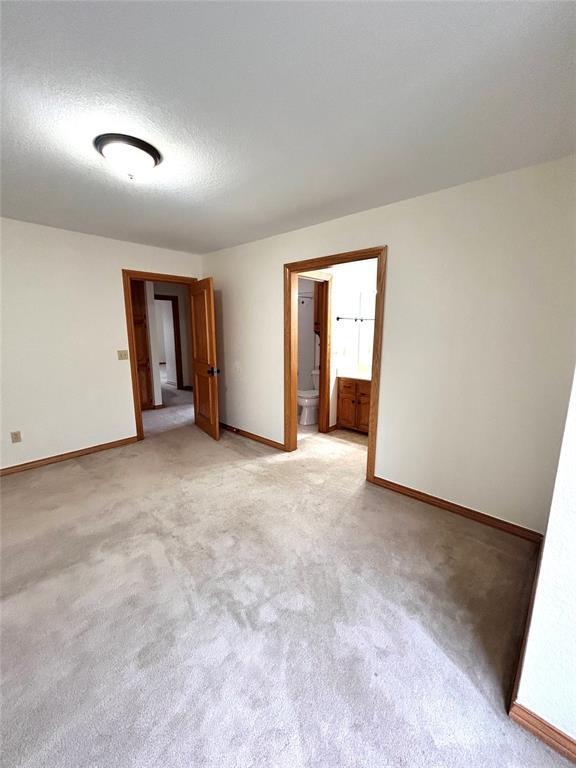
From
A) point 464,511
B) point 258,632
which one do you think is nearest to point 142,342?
point 258,632

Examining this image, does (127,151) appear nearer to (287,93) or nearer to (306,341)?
(287,93)

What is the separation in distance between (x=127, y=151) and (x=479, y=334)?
2.45m

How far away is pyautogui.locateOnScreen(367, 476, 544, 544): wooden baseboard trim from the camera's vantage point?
2149mm

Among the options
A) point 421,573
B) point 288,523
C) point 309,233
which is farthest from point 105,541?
point 309,233

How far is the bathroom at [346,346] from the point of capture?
13.4 ft

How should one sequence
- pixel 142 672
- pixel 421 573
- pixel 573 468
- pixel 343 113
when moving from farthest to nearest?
pixel 421 573 → pixel 343 113 → pixel 142 672 → pixel 573 468

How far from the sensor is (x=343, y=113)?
1.46 m

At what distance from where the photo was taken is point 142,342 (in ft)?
18.2

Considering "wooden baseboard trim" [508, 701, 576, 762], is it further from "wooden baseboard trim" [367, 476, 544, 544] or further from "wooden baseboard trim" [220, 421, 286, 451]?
"wooden baseboard trim" [220, 421, 286, 451]

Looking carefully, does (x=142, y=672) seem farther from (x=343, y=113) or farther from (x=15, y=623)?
(x=343, y=113)

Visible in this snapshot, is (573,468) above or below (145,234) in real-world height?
below

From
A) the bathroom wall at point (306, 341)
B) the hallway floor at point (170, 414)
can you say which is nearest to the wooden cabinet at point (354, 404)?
the bathroom wall at point (306, 341)

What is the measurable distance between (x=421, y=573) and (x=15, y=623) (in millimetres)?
2134

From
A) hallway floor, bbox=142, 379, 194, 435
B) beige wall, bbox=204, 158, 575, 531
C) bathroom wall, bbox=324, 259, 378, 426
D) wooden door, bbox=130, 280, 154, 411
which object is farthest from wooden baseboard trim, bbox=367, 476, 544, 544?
wooden door, bbox=130, 280, 154, 411
